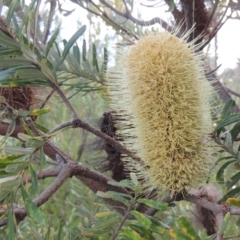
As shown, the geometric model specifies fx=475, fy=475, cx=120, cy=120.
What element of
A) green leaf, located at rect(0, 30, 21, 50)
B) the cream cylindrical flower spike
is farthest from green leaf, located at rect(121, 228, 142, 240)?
green leaf, located at rect(0, 30, 21, 50)

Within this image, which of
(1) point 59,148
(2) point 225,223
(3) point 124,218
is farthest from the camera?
(1) point 59,148

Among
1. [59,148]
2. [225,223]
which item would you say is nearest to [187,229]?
[225,223]

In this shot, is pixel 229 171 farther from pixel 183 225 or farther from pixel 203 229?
pixel 183 225

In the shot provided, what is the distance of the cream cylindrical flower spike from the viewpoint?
619mm

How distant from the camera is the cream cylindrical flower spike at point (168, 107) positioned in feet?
2.03

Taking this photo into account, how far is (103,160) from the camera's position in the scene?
0.84 meters

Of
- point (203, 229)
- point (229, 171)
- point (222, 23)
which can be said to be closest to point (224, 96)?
point (222, 23)

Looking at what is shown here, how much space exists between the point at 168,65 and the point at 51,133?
177 mm

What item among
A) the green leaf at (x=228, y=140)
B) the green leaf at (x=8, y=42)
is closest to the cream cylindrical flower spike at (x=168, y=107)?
the green leaf at (x=228, y=140)

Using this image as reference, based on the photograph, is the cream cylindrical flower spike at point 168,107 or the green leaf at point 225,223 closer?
the green leaf at point 225,223

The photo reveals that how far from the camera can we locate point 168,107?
0.62 m

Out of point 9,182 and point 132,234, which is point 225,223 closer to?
point 132,234

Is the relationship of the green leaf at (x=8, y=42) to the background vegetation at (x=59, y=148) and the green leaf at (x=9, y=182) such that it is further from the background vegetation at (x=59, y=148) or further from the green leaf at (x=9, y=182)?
the green leaf at (x=9, y=182)

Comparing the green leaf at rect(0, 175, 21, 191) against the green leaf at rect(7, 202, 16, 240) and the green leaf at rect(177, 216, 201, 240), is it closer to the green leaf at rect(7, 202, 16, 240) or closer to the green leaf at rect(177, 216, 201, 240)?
the green leaf at rect(7, 202, 16, 240)
